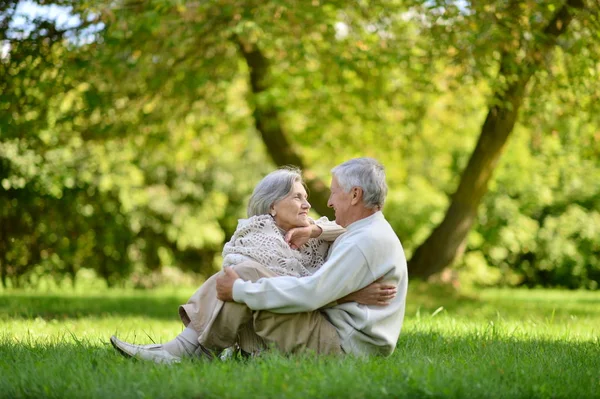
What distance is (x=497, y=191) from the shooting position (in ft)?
62.0

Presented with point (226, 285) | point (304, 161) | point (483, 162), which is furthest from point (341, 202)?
point (304, 161)

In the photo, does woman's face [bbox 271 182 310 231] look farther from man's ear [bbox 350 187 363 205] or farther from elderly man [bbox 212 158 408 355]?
man's ear [bbox 350 187 363 205]

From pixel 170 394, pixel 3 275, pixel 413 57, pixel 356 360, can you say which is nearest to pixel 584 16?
pixel 413 57

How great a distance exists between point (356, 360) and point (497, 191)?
15298mm

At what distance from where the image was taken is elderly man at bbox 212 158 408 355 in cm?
420

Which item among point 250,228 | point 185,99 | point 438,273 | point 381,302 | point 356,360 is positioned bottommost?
point 438,273

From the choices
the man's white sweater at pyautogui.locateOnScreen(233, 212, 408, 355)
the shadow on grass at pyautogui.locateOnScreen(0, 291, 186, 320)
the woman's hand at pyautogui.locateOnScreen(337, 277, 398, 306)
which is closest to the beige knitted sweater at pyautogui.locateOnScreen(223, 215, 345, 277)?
the man's white sweater at pyautogui.locateOnScreen(233, 212, 408, 355)

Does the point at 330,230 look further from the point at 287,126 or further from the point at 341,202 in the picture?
the point at 287,126

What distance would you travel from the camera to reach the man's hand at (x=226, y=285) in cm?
427

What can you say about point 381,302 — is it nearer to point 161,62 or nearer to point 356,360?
point 356,360

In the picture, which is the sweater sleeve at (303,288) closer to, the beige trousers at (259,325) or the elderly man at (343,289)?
the elderly man at (343,289)

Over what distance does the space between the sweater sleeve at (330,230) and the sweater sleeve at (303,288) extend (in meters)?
0.57

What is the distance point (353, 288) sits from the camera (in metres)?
4.34

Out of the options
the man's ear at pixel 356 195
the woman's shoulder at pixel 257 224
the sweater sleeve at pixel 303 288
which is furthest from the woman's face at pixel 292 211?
the sweater sleeve at pixel 303 288
